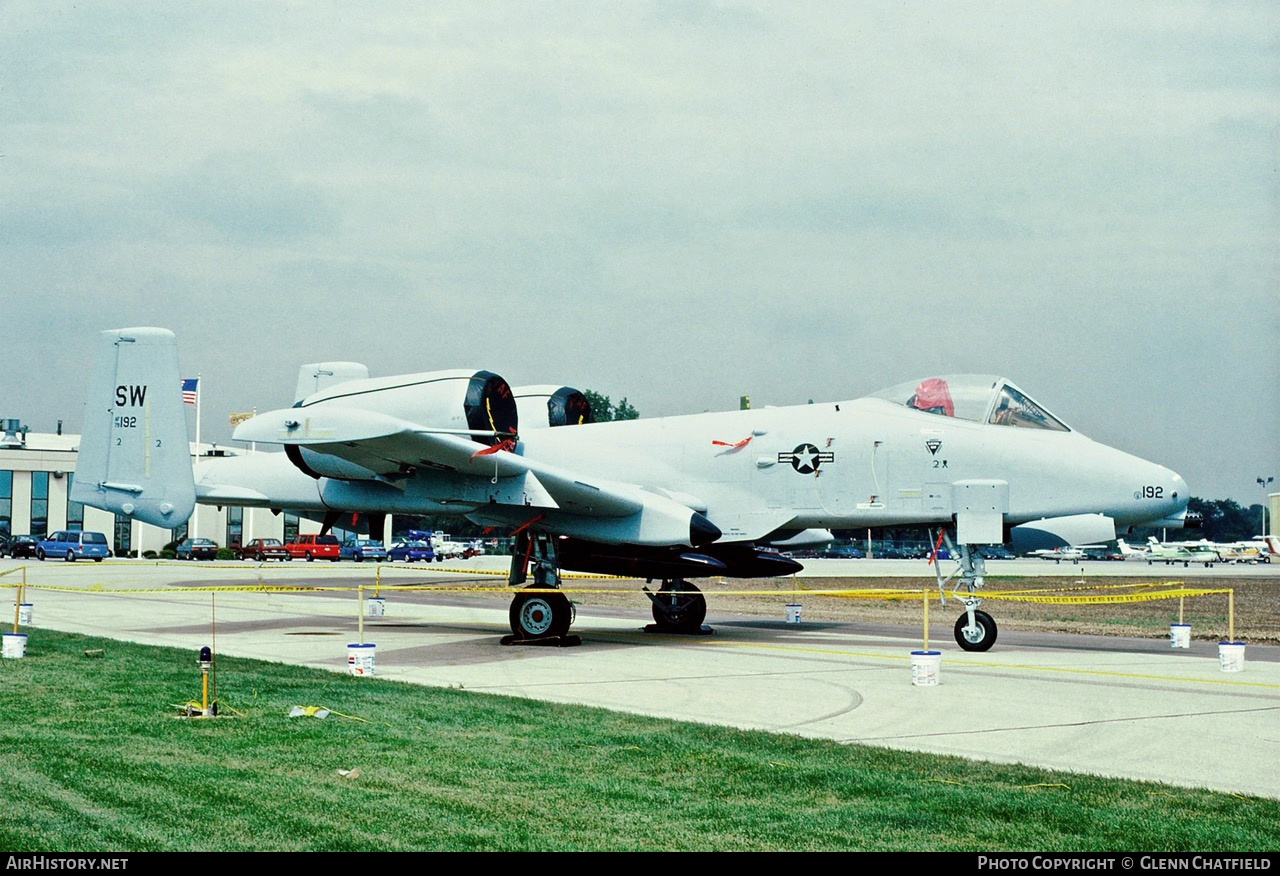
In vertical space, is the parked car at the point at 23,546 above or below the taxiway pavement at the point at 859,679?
below

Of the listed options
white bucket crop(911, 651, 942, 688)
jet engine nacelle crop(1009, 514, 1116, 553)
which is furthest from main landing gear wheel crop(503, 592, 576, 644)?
jet engine nacelle crop(1009, 514, 1116, 553)

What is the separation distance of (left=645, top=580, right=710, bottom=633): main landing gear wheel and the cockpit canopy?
471 centimetres

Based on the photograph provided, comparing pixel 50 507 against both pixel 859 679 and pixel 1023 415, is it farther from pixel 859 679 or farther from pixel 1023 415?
pixel 859 679

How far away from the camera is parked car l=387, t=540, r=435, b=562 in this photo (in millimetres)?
70625

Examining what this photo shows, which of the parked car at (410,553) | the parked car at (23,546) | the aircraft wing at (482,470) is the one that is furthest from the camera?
the parked car at (410,553)

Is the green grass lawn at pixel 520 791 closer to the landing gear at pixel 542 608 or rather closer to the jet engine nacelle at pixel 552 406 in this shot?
the landing gear at pixel 542 608

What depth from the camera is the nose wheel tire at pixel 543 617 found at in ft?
55.9

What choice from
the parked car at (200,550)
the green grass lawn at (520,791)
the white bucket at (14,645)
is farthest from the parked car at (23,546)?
the green grass lawn at (520,791)

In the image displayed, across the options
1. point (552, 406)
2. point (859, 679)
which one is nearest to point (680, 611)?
point (552, 406)

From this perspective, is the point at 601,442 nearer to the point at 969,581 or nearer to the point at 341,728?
the point at 969,581

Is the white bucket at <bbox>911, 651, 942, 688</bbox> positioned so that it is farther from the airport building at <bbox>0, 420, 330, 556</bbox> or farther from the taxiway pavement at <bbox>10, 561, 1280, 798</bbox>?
the airport building at <bbox>0, 420, 330, 556</bbox>

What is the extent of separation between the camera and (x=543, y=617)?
17.1 meters

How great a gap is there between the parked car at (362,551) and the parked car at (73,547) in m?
12.7
